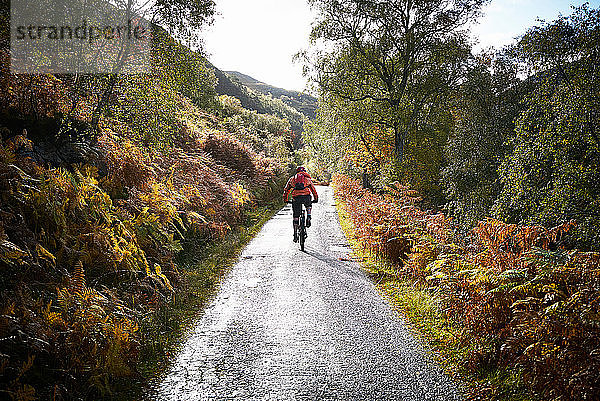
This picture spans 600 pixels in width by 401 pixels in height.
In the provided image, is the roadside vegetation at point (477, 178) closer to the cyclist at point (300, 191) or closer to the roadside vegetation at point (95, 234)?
the cyclist at point (300, 191)

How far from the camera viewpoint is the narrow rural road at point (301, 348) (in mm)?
4012

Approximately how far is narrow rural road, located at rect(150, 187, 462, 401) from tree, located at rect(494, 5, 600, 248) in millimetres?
7061

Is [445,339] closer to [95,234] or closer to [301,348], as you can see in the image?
[301,348]

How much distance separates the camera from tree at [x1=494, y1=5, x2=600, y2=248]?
10359mm

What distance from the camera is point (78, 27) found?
288 inches

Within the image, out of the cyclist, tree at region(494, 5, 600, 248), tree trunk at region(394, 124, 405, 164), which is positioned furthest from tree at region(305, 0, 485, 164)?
the cyclist

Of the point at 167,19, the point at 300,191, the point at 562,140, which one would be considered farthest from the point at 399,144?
the point at 167,19

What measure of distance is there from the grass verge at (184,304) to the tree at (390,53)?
10793 millimetres

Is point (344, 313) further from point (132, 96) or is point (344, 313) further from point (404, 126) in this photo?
point (404, 126)

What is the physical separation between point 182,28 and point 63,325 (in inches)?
278

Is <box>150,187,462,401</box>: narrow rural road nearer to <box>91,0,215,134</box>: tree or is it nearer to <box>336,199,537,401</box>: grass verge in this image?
<box>336,199,537,401</box>: grass verge

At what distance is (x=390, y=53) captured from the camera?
20359 millimetres

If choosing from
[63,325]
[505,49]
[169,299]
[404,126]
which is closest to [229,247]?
[169,299]

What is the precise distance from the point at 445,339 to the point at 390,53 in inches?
718
